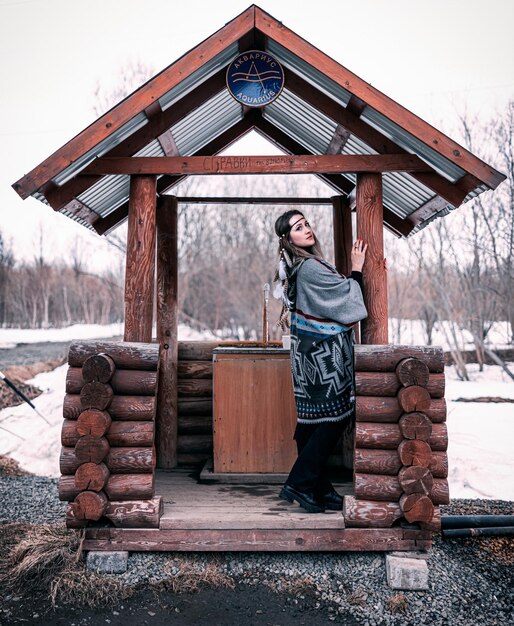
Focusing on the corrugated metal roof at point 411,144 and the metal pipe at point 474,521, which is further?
the metal pipe at point 474,521

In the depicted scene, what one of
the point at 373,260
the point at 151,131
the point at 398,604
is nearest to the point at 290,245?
the point at 373,260

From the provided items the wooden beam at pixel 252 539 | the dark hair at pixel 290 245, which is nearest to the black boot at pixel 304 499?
the wooden beam at pixel 252 539

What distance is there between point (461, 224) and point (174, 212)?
35.4 ft

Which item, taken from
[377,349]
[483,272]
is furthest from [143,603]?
[483,272]

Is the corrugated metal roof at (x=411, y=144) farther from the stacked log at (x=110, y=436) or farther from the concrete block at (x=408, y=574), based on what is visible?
the concrete block at (x=408, y=574)

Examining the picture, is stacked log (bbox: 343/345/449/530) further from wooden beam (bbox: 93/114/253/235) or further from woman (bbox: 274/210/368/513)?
wooden beam (bbox: 93/114/253/235)

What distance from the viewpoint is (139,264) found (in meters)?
4.97

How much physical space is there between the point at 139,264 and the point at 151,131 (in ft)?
4.23

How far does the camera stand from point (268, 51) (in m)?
5.05

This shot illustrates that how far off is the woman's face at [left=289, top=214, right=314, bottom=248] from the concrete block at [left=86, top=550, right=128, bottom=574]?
3.01m

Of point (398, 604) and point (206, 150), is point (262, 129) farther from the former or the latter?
point (398, 604)

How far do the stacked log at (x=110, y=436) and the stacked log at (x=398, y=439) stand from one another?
1.69m

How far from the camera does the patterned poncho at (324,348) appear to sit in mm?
4699

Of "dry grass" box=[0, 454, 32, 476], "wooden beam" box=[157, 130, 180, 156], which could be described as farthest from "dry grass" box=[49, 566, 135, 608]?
"dry grass" box=[0, 454, 32, 476]
